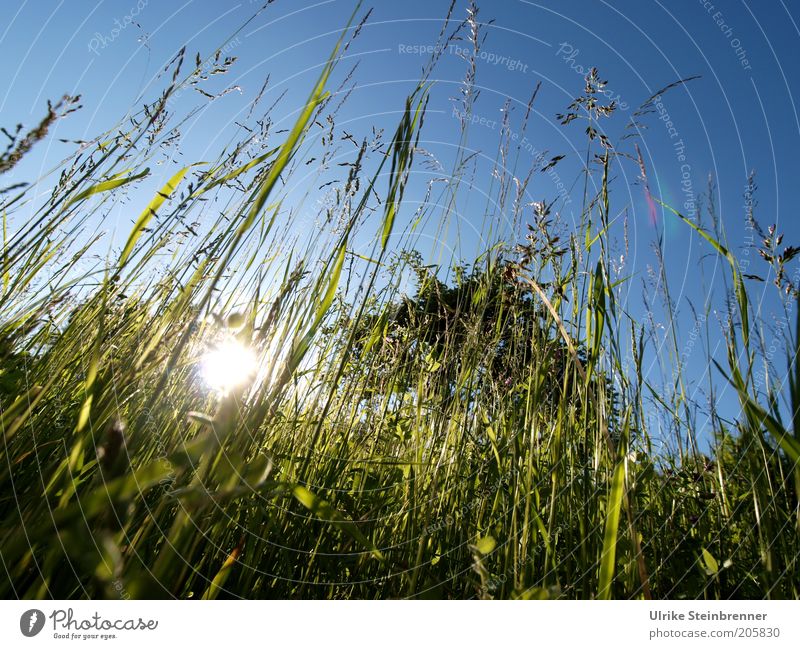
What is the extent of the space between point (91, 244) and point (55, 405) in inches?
23.5

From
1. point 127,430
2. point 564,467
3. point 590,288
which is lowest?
point 127,430

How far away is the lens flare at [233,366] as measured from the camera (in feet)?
2.03

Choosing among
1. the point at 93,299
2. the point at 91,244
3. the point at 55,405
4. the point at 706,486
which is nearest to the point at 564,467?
the point at 706,486

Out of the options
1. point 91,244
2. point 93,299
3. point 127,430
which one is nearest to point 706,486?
point 127,430

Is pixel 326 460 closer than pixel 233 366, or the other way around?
pixel 233 366

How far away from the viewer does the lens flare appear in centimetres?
62

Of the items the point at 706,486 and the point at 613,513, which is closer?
the point at 613,513

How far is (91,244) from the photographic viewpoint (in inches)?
57.8

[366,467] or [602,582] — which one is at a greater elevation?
[366,467]

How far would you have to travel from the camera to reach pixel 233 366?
27.4 inches
